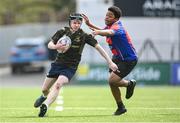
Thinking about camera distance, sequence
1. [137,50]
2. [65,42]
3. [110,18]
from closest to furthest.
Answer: [65,42]
[110,18]
[137,50]

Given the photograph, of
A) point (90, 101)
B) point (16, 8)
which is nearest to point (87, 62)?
point (90, 101)

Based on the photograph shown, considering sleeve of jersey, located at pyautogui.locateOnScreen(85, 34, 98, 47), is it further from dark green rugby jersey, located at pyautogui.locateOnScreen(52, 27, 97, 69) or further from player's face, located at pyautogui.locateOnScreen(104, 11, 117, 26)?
player's face, located at pyautogui.locateOnScreen(104, 11, 117, 26)

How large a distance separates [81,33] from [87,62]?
19.7 meters

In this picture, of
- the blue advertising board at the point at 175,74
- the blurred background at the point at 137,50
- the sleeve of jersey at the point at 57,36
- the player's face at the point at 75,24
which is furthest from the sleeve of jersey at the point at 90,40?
the blue advertising board at the point at 175,74

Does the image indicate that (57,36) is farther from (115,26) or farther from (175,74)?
(175,74)

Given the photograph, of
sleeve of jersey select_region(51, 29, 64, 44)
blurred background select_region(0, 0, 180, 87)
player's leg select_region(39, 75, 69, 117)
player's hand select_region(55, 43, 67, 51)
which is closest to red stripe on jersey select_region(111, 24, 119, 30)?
sleeve of jersey select_region(51, 29, 64, 44)

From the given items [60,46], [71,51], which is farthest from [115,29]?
[60,46]

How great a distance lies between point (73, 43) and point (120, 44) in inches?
42.5

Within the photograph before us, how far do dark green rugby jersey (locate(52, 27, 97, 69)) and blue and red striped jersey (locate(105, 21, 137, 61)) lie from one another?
536 mm

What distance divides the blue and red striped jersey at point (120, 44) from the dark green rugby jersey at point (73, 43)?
0.54m

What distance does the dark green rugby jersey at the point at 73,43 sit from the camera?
52.0 feet

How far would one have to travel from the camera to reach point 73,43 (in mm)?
15875

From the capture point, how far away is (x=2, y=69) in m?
48.3

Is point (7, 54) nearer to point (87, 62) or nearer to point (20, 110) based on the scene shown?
point (87, 62)
